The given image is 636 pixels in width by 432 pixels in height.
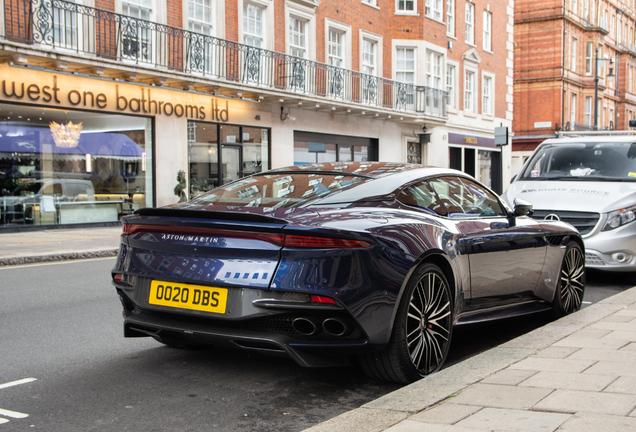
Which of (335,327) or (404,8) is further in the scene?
(404,8)

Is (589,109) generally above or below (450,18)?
below

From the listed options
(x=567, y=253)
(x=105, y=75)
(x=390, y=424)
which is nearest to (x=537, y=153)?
(x=567, y=253)

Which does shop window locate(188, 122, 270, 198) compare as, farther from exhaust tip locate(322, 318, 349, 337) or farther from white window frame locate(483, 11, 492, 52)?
white window frame locate(483, 11, 492, 52)

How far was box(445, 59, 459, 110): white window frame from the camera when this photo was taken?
33094mm

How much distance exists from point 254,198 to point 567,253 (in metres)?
3.27

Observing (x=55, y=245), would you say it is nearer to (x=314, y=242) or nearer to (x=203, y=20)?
(x=203, y=20)

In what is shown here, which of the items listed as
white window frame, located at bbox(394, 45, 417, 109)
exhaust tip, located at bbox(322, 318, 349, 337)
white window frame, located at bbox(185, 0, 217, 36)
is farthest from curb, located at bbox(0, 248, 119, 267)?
white window frame, located at bbox(394, 45, 417, 109)

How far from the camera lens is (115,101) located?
60.0 feet

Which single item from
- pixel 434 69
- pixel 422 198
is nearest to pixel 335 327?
pixel 422 198

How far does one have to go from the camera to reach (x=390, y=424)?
119 inches

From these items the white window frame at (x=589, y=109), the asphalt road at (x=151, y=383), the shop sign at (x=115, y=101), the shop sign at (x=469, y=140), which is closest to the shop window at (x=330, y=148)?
the shop sign at (x=115, y=101)

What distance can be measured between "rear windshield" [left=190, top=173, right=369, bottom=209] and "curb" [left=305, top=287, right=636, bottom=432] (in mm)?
1293

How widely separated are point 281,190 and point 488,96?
1371 inches

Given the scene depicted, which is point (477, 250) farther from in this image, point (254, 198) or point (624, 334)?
point (254, 198)
